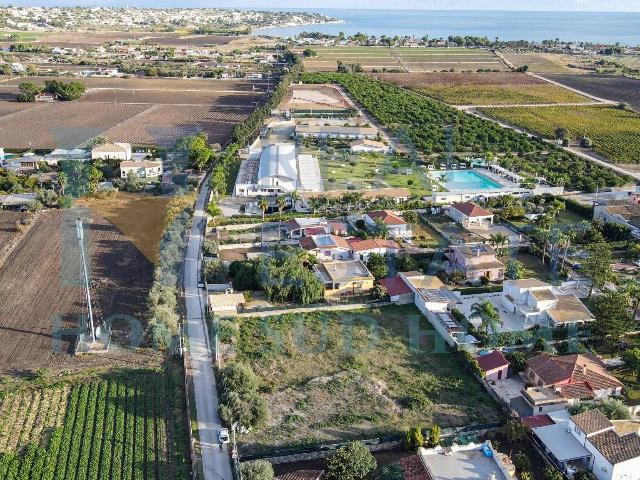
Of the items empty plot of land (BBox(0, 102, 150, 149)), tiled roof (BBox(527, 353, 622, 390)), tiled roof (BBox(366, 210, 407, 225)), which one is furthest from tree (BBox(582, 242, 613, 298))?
empty plot of land (BBox(0, 102, 150, 149))

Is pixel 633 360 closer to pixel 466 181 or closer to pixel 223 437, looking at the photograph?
pixel 223 437

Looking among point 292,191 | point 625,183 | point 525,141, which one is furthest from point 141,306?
point 525,141

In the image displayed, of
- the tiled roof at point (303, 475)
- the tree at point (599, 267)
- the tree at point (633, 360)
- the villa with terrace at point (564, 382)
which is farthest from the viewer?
the tree at point (599, 267)

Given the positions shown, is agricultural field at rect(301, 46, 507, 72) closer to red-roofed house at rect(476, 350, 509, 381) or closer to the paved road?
the paved road

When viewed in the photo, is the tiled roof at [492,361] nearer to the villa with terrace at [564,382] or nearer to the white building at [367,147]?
the villa with terrace at [564,382]

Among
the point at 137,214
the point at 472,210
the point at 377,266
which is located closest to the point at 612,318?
the point at 377,266

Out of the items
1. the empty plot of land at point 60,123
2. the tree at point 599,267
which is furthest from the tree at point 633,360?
the empty plot of land at point 60,123
